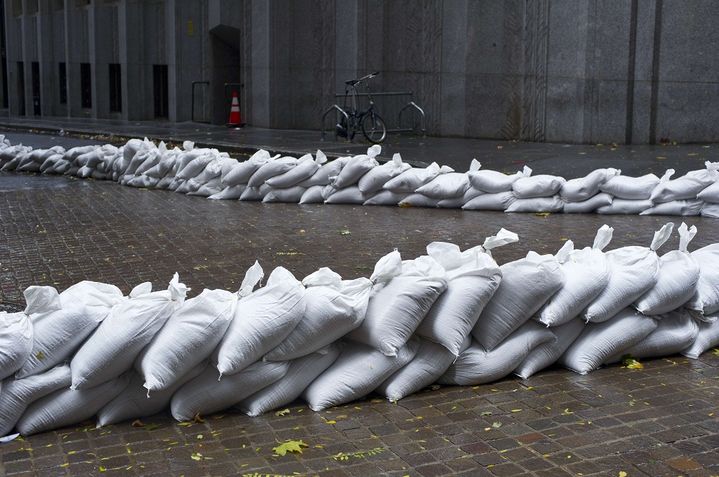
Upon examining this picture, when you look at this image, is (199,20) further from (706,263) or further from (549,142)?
(706,263)

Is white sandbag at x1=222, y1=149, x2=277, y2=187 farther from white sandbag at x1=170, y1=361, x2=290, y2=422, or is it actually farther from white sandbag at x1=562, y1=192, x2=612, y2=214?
white sandbag at x1=170, y1=361, x2=290, y2=422

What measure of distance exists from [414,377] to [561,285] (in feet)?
2.81

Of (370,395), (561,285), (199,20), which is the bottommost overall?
(370,395)

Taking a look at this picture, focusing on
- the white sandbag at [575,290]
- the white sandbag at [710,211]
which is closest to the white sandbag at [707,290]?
the white sandbag at [575,290]

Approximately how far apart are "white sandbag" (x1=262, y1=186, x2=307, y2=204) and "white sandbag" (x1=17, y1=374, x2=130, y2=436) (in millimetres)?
6642

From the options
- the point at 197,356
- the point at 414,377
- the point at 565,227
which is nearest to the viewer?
the point at 197,356

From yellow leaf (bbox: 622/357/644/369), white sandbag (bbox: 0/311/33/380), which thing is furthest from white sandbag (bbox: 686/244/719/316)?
white sandbag (bbox: 0/311/33/380)

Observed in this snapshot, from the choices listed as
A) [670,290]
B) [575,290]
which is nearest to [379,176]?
[670,290]

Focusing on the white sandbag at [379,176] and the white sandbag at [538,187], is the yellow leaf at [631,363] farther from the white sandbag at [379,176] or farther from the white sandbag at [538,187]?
the white sandbag at [379,176]

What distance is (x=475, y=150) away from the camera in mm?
15109

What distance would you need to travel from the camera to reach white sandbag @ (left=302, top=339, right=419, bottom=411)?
14.6 ft

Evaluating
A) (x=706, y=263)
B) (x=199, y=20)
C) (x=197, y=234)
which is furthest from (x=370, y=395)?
(x=199, y=20)

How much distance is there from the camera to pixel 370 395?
4629mm

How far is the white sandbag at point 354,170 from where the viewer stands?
10570mm
